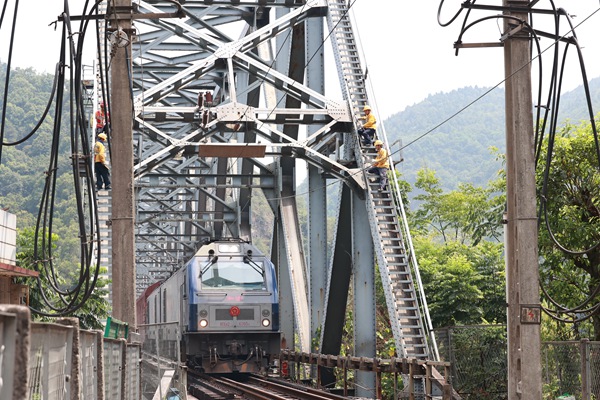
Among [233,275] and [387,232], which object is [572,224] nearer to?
[387,232]

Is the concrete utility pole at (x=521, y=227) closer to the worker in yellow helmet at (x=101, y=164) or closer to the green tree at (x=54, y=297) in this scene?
the worker in yellow helmet at (x=101, y=164)

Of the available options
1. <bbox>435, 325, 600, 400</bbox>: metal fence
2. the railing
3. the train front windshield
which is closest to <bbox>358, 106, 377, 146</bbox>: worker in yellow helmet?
the train front windshield

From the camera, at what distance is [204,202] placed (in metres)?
44.2

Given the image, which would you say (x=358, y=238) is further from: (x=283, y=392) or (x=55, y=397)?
(x=55, y=397)

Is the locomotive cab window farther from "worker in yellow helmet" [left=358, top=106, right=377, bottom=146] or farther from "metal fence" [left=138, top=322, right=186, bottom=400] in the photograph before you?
"worker in yellow helmet" [left=358, top=106, right=377, bottom=146]

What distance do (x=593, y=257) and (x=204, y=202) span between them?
25745 mm

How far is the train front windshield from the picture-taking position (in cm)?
2370

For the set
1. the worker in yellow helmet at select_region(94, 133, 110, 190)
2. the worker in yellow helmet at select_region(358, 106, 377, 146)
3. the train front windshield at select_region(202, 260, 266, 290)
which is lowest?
the train front windshield at select_region(202, 260, 266, 290)

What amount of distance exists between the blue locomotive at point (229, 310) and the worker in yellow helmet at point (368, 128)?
12.9ft

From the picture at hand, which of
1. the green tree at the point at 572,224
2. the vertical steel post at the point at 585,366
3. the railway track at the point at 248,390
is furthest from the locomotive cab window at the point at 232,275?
the vertical steel post at the point at 585,366

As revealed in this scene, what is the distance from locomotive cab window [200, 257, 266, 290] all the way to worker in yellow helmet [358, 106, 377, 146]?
13.5ft

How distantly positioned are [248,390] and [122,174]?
944 centimetres

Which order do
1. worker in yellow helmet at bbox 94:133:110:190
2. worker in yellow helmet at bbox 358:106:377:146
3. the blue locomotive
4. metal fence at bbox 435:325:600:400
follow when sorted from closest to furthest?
1. worker in yellow helmet at bbox 94:133:110:190
2. metal fence at bbox 435:325:600:400
3. worker in yellow helmet at bbox 358:106:377:146
4. the blue locomotive

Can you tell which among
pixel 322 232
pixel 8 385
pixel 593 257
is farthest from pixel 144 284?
pixel 8 385
